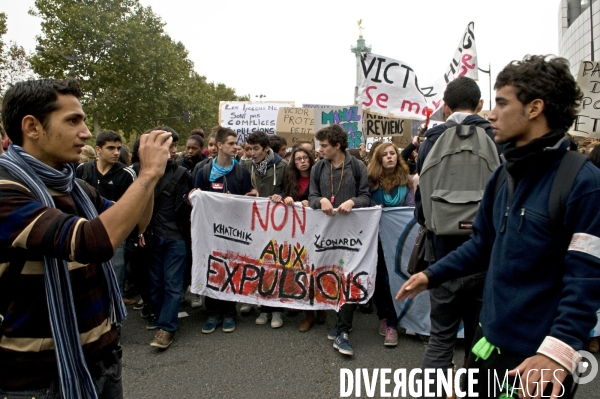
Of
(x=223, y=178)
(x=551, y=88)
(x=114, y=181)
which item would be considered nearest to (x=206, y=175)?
(x=223, y=178)

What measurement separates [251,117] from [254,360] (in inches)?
259

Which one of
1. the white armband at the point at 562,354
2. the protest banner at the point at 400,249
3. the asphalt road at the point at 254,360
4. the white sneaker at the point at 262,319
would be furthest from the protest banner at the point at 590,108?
the white armband at the point at 562,354

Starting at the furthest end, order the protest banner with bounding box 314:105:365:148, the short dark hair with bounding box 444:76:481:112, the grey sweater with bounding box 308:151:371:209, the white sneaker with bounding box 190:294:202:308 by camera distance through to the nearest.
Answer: the protest banner with bounding box 314:105:365:148 < the white sneaker with bounding box 190:294:202:308 < the grey sweater with bounding box 308:151:371:209 < the short dark hair with bounding box 444:76:481:112

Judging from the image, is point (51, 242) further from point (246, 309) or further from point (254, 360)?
point (246, 309)

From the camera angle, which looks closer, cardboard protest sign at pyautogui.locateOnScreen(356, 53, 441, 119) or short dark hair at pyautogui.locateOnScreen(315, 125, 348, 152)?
short dark hair at pyautogui.locateOnScreen(315, 125, 348, 152)

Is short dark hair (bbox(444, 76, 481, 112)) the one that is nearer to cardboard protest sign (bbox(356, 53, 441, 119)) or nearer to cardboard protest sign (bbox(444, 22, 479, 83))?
cardboard protest sign (bbox(444, 22, 479, 83))

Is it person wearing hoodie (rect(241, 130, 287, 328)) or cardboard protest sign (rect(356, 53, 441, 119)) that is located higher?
cardboard protest sign (rect(356, 53, 441, 119))

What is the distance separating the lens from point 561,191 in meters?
1.56

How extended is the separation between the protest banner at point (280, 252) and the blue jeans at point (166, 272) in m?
0.41

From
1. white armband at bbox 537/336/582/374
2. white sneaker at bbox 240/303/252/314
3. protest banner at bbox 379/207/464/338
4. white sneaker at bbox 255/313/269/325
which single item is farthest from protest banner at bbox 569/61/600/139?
white armband at bbox 537/336/582/374

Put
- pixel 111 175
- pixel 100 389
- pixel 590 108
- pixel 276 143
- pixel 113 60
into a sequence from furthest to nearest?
pixel 113 60, pixel 276 143, pixel 590 108, pixel 111 175, pixel 100 389

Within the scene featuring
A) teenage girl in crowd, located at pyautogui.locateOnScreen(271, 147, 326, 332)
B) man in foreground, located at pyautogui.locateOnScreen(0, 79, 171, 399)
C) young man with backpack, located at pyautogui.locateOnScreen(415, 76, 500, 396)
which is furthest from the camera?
teenage girl in crowd, located at pyautogui.locateOnScreen(271, 147, 326, 332)

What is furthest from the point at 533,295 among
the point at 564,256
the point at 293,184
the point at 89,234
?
the point at 293,184

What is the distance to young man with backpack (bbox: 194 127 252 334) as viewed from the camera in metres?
4.62
